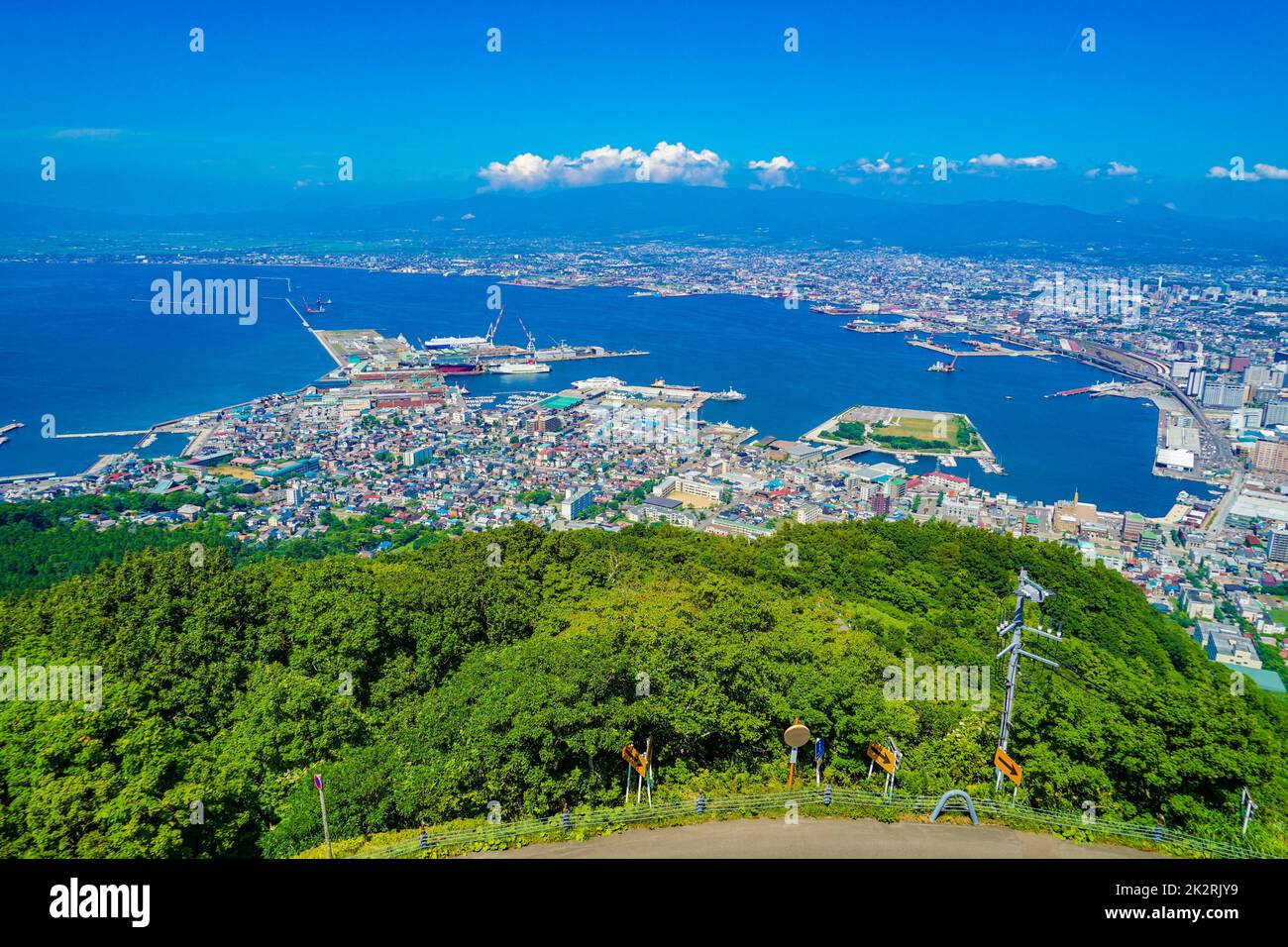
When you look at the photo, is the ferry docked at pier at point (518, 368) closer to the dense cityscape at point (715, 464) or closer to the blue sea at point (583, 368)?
the dense cityscape at point (715, 464)

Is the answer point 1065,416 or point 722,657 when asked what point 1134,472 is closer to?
point 1065,416

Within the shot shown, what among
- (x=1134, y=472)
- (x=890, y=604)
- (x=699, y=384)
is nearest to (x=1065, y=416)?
(x=1134, y=472)

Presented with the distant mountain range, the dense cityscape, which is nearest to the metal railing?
the dense cityscape

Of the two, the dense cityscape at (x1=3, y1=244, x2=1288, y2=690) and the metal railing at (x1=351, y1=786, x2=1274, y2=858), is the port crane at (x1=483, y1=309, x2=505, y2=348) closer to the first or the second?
the dense cityscape at (x1=3, y1=244, x2=1288, y2=690)

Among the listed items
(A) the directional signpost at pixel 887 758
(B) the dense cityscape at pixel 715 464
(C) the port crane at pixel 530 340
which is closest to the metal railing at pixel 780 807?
(A) the directional signpost at pixel 887 758

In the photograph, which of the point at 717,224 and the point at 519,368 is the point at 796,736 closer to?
the point at 519,368

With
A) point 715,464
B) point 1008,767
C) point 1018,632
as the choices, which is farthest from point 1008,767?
point 715,464
